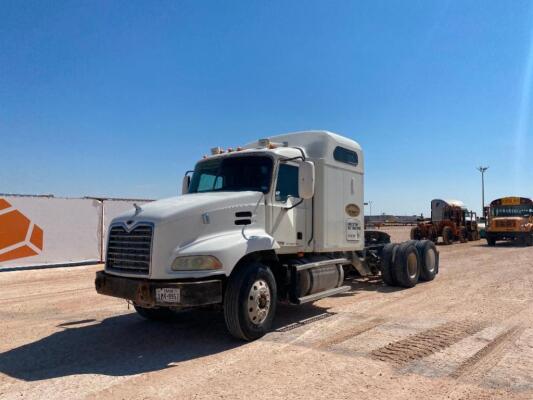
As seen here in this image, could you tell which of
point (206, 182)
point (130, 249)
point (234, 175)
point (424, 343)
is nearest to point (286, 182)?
point (234, 175)

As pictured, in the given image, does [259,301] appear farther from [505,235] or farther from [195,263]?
[505,235]

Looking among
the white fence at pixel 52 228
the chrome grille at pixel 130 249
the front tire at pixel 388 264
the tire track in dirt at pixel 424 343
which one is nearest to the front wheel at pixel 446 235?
the front tire at pixel 388 264

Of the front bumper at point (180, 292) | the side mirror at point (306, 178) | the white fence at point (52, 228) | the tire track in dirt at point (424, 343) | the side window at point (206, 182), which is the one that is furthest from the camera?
the white fence at point (52, 228)

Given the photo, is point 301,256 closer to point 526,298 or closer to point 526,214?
point 526,298

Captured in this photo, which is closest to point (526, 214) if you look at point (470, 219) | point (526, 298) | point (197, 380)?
point (470, 219)

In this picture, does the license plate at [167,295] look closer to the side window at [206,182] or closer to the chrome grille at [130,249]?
the chrome grille at [130,249]

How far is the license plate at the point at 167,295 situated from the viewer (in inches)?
213

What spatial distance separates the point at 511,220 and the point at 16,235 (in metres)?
26.9

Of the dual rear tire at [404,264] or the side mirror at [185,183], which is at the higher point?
the side mirror at [185,183]

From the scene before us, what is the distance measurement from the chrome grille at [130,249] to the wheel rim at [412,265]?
7282mm

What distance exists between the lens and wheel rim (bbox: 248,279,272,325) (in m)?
6.06

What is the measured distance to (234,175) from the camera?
7.28 metres

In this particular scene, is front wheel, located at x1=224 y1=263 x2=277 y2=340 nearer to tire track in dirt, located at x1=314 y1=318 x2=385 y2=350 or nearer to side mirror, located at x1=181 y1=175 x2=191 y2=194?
tire track in dirt, located at x1=314 y1=318 x2=385 y2=350

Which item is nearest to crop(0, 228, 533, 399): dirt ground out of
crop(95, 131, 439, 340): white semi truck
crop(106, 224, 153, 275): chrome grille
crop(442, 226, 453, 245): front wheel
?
crop(95, 131, 439, 340): white semi truck
